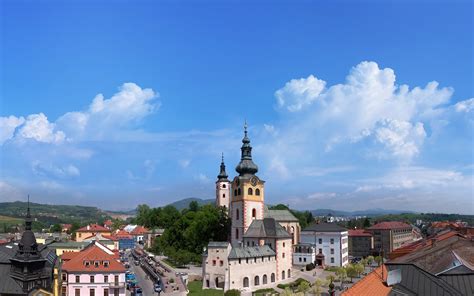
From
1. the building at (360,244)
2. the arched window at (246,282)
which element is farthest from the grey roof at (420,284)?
the building at (360,244)

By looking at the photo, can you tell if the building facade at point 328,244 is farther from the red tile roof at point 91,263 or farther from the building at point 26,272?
the building at point 26,272

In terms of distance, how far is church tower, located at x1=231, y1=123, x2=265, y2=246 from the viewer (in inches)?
3172

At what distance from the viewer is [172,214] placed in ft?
509

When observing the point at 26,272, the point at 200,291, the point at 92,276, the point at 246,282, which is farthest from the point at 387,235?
the point at 26,272

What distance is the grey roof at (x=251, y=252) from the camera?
67275mm

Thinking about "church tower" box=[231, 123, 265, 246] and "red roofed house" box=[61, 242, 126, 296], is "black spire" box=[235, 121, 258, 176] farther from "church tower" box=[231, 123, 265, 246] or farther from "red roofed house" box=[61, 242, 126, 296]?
"red roofed house" box=[61, 242, 126, 296]

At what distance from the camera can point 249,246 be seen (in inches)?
2985

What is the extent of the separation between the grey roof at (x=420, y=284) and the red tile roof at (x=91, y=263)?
3926cm

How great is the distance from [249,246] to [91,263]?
29309 mm

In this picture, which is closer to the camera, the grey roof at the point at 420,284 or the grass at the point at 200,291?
the grey roof at the point at 420,284

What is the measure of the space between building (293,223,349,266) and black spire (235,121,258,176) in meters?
19.6

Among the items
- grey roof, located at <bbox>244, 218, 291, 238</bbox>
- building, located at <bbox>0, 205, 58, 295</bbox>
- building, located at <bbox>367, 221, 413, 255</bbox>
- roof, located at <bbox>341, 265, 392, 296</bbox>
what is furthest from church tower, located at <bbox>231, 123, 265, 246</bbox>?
building, located at <bbox>367, 221, 413, 255</bbox>

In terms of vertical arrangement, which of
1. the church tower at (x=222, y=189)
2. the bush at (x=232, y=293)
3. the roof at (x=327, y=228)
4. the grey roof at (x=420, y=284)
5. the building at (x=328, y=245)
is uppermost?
the church tower at (x=222, y=189)

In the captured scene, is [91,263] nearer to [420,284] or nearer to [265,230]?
[265,230]
